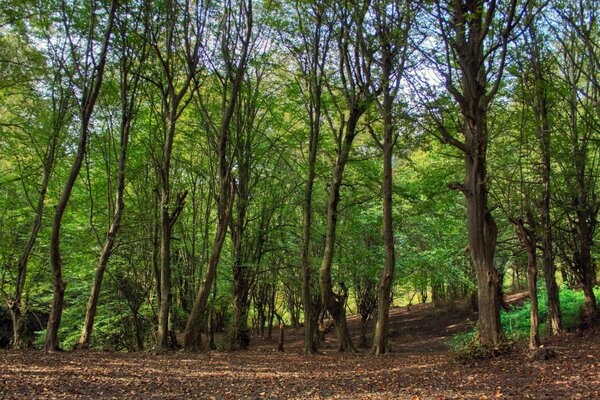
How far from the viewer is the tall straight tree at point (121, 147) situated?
446 inches

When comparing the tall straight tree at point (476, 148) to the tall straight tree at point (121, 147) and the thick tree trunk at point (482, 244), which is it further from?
the tall straight tree at point (121, 147)

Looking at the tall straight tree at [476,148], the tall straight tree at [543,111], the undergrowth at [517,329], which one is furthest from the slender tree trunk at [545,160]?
the tall straight tree at [476,148]

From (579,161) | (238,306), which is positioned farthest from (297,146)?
(579,161)

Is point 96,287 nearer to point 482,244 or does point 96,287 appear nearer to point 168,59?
point 168,59

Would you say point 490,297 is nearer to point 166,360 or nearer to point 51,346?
point 166,360

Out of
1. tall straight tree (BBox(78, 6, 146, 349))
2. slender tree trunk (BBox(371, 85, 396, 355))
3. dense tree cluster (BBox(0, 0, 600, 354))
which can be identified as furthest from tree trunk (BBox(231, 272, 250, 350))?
slender tree trunk (BBox(371, 85, 396, 355))

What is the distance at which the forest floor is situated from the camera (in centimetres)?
554

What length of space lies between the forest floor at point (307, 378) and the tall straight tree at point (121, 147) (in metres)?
2.25

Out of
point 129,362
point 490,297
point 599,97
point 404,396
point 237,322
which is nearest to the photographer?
point 404,396

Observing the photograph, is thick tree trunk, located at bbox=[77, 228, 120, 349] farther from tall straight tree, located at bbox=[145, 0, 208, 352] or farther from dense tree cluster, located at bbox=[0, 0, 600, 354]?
tall straight tree, located at bbox=[145, 0, 208, 352]

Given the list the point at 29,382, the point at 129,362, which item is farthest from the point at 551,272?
the point at 29,382

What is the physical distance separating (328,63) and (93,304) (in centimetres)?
940

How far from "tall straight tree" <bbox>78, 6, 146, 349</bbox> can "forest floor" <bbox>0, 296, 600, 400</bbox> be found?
7.37ft

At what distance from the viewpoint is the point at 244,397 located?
231 inches
